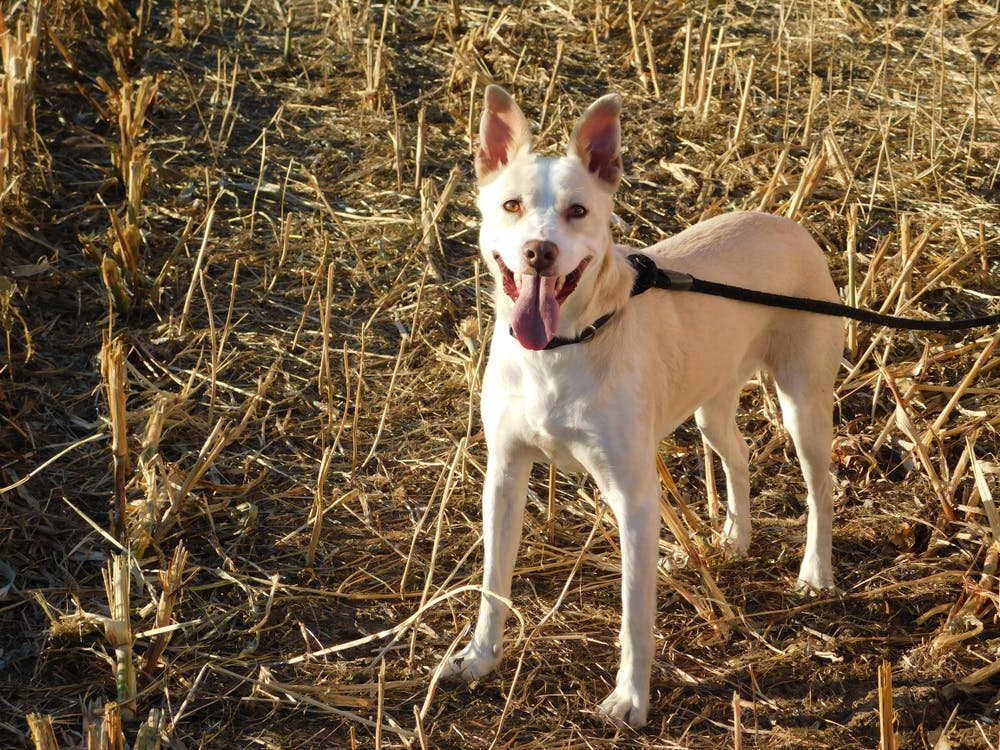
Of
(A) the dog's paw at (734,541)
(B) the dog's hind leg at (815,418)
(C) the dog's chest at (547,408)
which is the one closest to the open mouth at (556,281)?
(C) the dog's chest at (547,408)

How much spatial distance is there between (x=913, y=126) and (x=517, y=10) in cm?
278

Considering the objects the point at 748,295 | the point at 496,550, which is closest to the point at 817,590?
the point at 748,295

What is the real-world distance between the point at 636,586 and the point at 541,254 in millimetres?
1114

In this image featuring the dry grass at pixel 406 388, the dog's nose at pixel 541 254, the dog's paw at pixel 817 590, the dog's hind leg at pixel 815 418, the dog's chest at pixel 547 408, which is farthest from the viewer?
the dog's paw at pixel 817 590

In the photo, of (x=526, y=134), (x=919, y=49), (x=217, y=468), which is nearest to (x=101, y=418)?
(x=217, y=468)

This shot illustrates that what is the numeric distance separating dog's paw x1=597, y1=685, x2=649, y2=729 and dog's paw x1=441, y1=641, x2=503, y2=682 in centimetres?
44

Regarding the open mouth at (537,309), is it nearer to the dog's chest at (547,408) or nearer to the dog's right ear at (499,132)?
Result: the dog's chest at (547,408)

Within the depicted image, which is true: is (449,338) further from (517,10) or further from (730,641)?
(517,10)

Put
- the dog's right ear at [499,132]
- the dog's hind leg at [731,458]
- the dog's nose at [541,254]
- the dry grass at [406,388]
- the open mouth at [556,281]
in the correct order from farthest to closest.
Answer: the dog's hind leg at [731,458] → the dry grass at [406,388] → the dog's right ear at [499,132] → the open mouth at [556,281] → the dog's nose at [541,254]

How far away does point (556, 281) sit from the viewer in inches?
144

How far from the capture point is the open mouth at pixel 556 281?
3672 mm

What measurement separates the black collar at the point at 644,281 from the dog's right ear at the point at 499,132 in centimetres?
51

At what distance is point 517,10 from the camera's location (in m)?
8.55

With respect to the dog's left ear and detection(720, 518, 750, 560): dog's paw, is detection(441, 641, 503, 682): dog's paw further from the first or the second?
the dog's left ear
